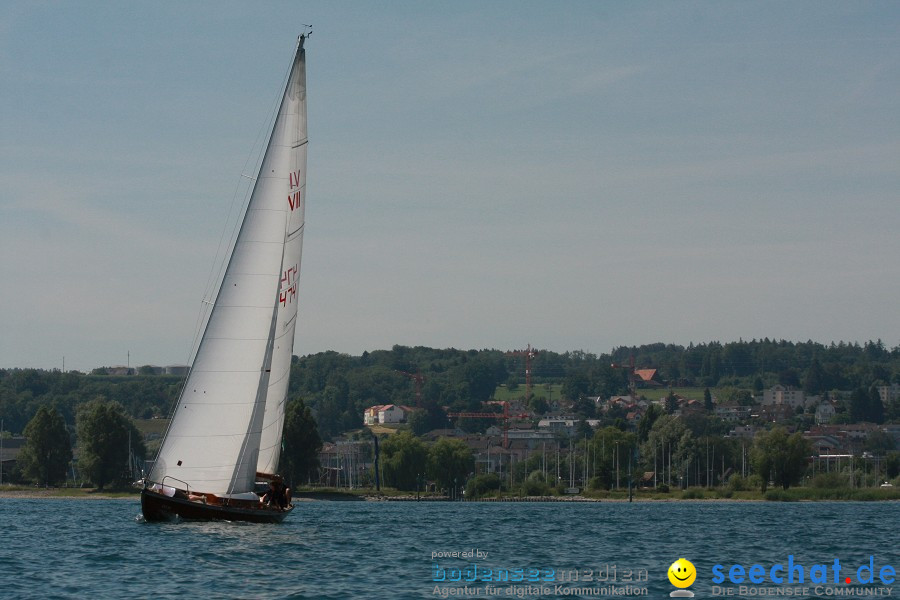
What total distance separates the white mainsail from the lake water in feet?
9.19

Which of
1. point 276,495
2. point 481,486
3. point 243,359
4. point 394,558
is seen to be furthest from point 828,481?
point 394,558

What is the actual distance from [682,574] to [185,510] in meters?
21.6

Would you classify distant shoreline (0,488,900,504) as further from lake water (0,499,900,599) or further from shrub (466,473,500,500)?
lake water (0,499,900,599)

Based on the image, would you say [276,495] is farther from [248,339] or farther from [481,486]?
[481,486]

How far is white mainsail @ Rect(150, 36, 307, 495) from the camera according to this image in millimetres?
52531

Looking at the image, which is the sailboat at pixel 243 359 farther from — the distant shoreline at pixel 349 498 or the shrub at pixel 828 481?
the shrub at pixel 828 481

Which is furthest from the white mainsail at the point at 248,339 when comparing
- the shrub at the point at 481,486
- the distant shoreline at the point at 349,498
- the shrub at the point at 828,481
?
the shrub at the point at 828,481

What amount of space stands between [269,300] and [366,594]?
2013 centimetres

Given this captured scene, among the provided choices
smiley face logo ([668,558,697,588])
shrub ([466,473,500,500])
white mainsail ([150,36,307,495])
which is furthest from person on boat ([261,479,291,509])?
shrub ([466,473,500,500])

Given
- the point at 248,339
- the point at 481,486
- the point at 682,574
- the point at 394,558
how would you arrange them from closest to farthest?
1. the point at 682,574
2. the point at 394,558
3. the point at 248,339
4. the point at 481,486

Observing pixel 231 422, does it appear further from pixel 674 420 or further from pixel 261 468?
pixel 674 420

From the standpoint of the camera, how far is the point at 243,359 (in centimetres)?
5300

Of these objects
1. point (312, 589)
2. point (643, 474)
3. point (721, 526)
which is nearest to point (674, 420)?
point (643, 474)

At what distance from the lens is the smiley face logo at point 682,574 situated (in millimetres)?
39125
